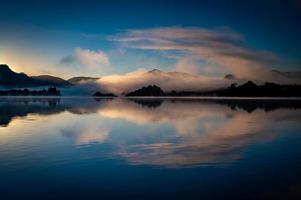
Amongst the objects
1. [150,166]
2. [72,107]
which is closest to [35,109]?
[72,107]

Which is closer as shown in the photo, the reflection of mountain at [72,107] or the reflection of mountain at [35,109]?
the reflection of mountain at [35,109]

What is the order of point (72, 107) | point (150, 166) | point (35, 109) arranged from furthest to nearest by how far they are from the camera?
point (72, 107) < point (35, 109) < point (150, 166)

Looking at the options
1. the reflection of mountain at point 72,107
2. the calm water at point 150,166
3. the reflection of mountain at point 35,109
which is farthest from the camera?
the reflection of mountain at point 72,107

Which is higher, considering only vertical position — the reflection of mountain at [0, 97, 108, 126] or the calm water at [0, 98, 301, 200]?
the reflection of mountain at [0, 97, 108, 126]

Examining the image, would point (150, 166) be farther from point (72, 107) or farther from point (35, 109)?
point (72, 107)

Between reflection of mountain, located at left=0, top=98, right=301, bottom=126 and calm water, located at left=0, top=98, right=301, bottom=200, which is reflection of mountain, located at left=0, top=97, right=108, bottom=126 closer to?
reflection of mountain, located at left=0, top=98, right=301, bottom=126

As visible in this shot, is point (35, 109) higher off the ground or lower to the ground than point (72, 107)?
higher

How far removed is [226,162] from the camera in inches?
696

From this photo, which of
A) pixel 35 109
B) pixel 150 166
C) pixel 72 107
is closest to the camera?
pixel 150 166

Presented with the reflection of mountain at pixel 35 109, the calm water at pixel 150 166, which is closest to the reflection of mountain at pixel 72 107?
the reflection of mountain at pixel 35 109

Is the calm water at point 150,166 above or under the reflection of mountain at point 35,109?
under

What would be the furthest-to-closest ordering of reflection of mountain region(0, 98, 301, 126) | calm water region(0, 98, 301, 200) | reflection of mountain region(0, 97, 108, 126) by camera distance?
reflection of mountain region(0, 98, 301, 126)
reflection of mountain region(0, 97, 108, 126)
calm water region(0, 98, 301, 200)

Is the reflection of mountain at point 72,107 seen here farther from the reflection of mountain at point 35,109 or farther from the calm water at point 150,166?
the calm water at point 150,166

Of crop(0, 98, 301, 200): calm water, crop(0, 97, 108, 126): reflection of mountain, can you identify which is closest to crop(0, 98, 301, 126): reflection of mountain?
crop(0, 97, 108, 126): reflection of mountain
